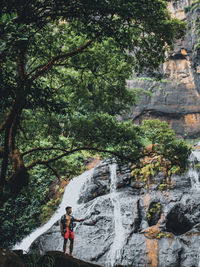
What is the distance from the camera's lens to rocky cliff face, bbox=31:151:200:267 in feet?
26.6

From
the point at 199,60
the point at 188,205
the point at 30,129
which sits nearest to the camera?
the point at 30,129

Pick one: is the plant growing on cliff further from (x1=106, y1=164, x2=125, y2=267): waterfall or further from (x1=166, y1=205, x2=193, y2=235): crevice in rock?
(x1=106, y1=164, x2=125, y2=267): waterfall

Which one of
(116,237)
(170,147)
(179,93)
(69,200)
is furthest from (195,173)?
(179,93)

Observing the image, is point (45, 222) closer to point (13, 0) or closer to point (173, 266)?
point (173, 266)

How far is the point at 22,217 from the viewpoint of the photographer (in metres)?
11.3

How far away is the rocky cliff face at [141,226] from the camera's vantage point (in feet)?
26.6

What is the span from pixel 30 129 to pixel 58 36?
283cm

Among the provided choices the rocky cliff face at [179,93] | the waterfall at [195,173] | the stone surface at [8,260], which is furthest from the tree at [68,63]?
the rocky cliff face at [179,93]

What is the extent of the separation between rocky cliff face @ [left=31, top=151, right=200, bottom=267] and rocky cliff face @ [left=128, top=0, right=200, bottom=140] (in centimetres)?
1429

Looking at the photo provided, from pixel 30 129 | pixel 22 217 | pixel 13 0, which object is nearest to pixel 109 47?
pixel 30 129

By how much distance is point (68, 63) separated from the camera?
582cm

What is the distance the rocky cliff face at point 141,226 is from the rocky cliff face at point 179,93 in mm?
14293

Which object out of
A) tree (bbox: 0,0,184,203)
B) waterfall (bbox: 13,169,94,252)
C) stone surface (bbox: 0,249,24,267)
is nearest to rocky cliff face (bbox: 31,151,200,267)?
waterfall (bbox: 13,169,94,252)

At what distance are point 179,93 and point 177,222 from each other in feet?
64.9
